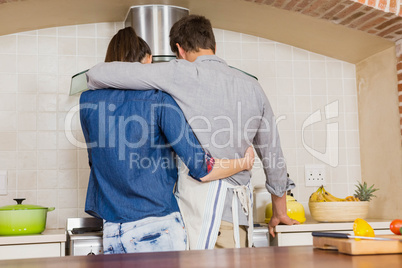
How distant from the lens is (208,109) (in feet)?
5.40

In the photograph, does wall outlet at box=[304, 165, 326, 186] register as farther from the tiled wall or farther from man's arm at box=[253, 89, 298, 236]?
man's arm at box=[253, 89, 298, 236]

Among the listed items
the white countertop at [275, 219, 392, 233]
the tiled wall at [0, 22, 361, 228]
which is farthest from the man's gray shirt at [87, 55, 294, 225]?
the tiled wall at [0, 22, 361, 228]

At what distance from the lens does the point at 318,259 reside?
849mm

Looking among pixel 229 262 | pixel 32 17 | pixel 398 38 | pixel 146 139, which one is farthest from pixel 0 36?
pixel 229 262

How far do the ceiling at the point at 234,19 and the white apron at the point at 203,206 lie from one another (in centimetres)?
125

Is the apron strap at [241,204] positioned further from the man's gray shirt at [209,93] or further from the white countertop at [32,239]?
the white countertop at [32,239]

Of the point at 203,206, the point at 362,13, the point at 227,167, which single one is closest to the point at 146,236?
the point at 203,206

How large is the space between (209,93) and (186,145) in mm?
192

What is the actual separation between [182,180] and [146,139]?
0.20 meters

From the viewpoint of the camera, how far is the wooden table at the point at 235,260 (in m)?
0.79

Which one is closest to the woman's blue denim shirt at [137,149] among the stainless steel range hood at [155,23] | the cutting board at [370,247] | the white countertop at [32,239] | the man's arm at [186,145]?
the man's arm at [186,145]

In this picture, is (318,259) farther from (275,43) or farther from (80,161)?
(275,43)

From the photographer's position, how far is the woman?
5.16 feet

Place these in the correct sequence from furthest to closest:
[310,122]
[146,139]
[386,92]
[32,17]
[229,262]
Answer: [310,122], [386,92], [32,17], [146,139], [229,262]
